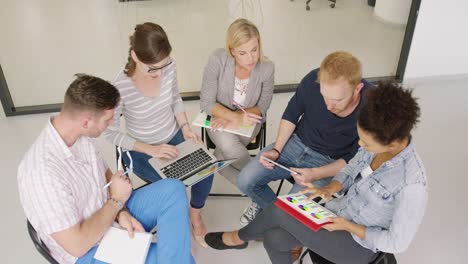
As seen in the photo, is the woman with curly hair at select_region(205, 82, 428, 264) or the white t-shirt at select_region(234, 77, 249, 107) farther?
the white t-shirt at select_region(234, 77, 249, 107)

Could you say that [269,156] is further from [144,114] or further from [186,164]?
[144,114]

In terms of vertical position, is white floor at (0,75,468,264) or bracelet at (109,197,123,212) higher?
bracelet at (109,197,123,212)

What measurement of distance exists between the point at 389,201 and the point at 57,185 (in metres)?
1.29

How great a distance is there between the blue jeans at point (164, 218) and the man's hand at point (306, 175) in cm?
63

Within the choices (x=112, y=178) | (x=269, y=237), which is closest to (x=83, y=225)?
(x=112, y=178)

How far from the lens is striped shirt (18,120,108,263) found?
4.87 ft

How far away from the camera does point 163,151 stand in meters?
2.23

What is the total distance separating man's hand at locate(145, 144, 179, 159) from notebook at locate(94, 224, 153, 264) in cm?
54

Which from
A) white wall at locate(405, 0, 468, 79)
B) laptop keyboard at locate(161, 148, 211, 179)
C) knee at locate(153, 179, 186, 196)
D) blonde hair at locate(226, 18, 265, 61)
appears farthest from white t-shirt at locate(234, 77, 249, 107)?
white wall at locate(405, 0, 468, 79)

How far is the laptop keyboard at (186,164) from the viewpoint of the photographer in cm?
218

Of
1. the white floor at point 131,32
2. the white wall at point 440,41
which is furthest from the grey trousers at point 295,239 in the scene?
the white wall at point 440,41

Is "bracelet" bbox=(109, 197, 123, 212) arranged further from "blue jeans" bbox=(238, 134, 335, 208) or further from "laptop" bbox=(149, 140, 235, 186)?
"blue jeans" bbox=(238, 134, 335, 208)

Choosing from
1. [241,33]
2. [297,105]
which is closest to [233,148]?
[297,105]

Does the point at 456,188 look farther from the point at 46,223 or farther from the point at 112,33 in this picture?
the point at 112,33
